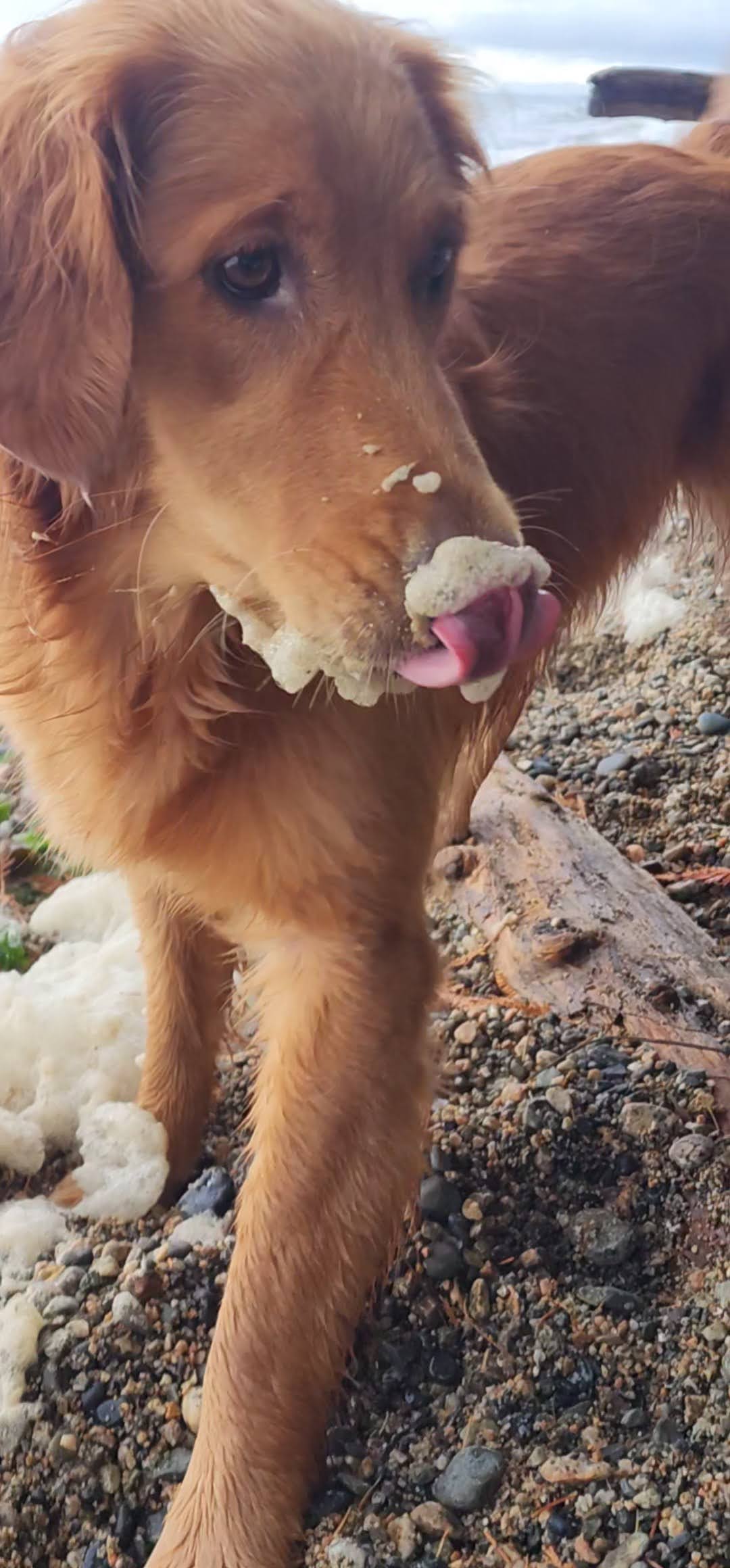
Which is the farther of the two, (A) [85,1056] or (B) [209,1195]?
(A) [85,1056]

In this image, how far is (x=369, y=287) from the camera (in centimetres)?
122

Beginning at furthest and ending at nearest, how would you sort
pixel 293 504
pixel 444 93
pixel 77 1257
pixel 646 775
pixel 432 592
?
1. pixel 646 775
2. pixel 77 1257
3. pixel 444 93
4. pixel 293 504
5. pixel 432 592

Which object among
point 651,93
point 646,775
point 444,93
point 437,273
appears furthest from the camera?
point 651,93

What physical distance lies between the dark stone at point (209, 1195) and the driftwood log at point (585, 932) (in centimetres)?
58

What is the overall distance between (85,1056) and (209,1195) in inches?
16.5

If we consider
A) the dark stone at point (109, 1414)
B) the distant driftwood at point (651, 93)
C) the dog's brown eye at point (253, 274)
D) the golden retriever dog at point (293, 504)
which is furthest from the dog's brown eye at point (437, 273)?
the distant driftwood at point (651, 93)

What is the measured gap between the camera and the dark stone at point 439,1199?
6.18 feet

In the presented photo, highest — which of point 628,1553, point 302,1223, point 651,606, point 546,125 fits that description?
point 546,125

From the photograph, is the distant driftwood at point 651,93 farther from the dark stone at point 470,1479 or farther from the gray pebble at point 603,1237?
the dark stone at point 470,1479

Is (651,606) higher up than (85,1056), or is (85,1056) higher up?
(85,1056)

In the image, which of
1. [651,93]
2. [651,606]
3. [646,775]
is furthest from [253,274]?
[651,606]

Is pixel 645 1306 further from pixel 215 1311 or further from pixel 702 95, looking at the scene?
pixel 702 95

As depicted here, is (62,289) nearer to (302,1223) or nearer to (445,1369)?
(302,1223)

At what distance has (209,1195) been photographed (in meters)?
2.02
